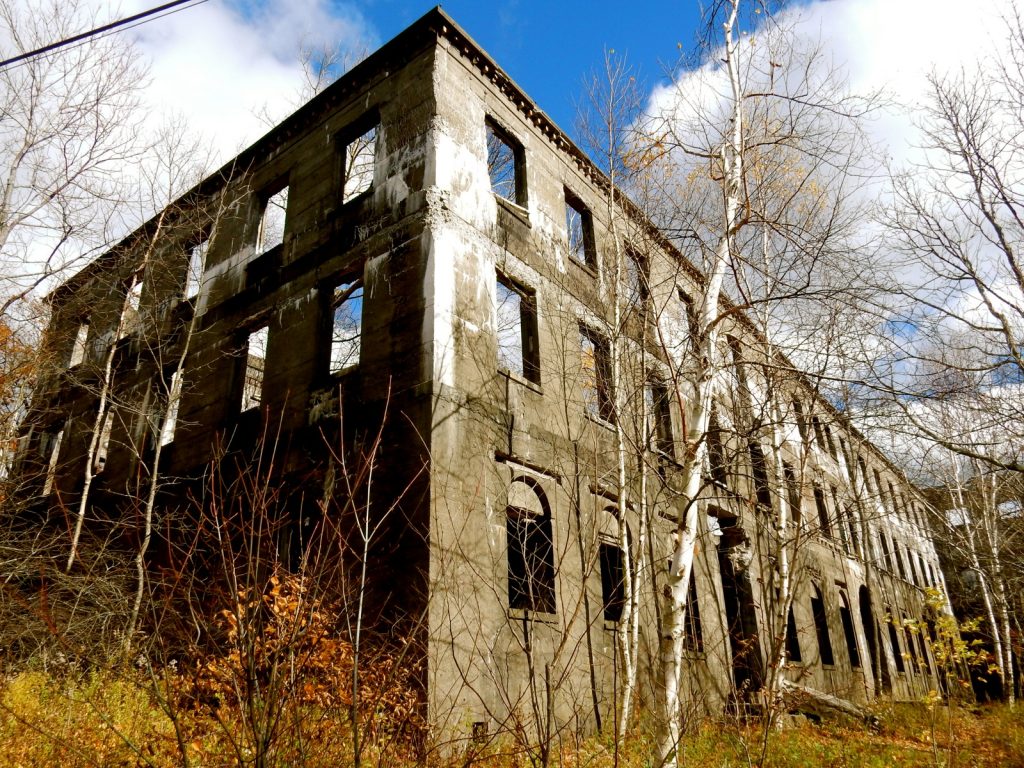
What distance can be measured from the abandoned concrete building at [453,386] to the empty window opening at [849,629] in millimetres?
4360

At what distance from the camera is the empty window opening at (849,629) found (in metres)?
21.1

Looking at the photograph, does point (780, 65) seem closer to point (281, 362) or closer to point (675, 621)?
point (675, 621)

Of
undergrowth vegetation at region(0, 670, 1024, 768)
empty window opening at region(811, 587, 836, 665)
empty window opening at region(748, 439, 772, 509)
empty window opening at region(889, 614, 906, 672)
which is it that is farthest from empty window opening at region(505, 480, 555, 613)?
empty window opening at region(889, 614, 906, 672)

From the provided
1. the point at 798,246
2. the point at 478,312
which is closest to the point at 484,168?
the point at 478,312

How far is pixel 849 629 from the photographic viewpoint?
22.1 meters

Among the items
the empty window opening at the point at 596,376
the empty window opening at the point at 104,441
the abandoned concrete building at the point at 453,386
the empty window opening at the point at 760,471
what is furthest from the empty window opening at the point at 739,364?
the empty window opening at the point at 104,441

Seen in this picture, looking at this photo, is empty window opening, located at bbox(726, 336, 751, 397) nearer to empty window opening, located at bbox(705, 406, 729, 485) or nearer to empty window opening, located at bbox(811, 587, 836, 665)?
empty window opening, located at bbox(705, 406, 729, 485)

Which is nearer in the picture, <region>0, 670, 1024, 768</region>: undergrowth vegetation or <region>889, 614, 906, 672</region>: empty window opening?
<region>0, 670, 1024, 768</region>: undergrowth vegetation

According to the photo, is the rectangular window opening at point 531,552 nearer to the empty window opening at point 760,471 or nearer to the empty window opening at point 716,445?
the empty window opening at point 716,445

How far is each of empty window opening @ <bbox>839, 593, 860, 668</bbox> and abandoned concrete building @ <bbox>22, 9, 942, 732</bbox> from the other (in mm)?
4360

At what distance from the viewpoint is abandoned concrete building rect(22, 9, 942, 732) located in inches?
340

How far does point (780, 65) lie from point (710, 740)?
31.0ft

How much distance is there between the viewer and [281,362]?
1194 centimetres

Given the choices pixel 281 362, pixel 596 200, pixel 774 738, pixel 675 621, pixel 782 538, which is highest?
pixel 596 200
